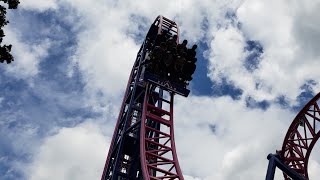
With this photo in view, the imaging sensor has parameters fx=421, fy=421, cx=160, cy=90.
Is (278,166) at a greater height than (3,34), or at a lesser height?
greater

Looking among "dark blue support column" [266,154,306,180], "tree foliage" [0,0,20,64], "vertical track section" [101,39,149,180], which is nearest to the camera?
"tree foliage" [0,0,20,64]

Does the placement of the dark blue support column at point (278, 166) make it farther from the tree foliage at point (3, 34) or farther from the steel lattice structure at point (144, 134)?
the tree foliage at point (3, 34)

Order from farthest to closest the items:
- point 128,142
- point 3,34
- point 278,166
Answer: point 128,142 < point 278,166 < point 3,34

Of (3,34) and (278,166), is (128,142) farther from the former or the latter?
(3,34)

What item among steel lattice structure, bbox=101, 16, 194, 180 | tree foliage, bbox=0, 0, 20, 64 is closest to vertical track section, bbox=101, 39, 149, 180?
steel lattice structure, bbox=101, 16, 194, 180

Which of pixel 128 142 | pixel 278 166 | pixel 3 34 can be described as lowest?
pixel 3 34

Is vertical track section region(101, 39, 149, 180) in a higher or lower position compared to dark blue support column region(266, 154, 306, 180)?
higher

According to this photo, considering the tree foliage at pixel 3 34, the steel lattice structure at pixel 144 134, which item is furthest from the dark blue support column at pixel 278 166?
the tree foliage at pixel 3 34

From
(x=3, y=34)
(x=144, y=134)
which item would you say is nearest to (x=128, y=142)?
(x=144, y=134)

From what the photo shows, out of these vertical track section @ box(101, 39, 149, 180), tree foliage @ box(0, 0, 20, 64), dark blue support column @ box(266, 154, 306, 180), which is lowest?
tree foliage @ box(0, 0, 20, 64)

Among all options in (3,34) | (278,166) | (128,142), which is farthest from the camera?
(128,142)

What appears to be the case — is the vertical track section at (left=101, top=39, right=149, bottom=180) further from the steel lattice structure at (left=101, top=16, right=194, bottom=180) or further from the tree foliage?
the tree foliage

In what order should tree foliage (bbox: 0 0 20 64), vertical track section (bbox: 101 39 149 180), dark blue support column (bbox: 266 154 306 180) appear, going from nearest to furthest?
1. tree foliage (bbox: 0 0 20 64)
2. dark blue support column (bbox: 266 154 306 180)
3. vertical track section (bbox: 101 39 149 180)

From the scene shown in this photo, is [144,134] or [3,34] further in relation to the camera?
[144,134]
